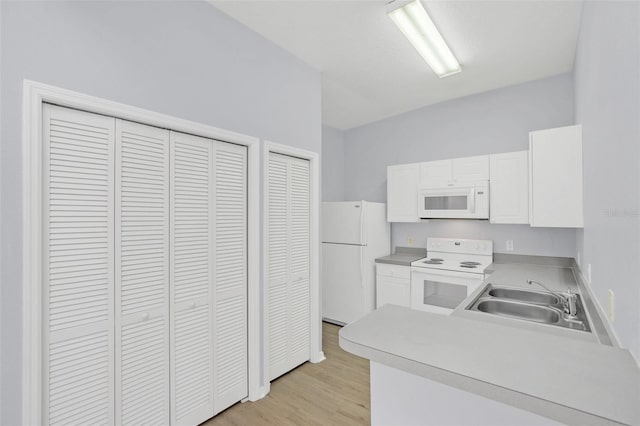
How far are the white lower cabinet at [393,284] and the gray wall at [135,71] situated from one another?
1.92 meters

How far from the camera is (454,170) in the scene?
3404mm

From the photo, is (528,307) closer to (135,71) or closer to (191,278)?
(191,278)

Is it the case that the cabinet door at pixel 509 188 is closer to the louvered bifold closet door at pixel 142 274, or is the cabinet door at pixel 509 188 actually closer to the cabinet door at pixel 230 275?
the cabinet door at pixel 230 275

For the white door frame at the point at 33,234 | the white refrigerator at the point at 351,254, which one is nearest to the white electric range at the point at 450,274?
the white refrigerator at the point at 351,254

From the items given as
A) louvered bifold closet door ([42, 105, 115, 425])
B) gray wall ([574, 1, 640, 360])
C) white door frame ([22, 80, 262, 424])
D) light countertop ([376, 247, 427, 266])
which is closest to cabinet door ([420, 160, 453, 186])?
light countertop ([376, 247, 427, 266])

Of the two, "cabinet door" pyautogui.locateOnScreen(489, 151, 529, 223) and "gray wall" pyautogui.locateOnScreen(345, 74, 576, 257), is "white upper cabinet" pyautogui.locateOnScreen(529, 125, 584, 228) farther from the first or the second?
"gray wall" pyautogui.locateOnScreen(345, 74, 576, 257)

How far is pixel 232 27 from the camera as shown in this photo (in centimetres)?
218

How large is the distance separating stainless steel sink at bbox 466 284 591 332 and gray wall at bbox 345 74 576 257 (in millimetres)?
1396

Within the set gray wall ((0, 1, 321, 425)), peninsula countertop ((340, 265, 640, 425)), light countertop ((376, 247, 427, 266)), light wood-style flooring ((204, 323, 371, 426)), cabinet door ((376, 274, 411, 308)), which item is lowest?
light wood-style flooring ((204, 323, 371, 426))

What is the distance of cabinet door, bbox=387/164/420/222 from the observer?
3.73 m

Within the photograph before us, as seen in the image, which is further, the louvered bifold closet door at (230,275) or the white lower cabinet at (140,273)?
the louvered bifold closet door at (230,275)

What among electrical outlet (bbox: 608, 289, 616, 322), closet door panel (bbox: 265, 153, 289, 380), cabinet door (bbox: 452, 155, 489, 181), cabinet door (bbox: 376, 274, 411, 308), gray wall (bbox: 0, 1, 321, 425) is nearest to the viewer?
electrical outlet (bbox: 608, 289, 616, 322)

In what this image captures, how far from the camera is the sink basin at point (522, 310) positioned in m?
1.77

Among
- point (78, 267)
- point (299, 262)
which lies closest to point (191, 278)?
point (78, 267)
